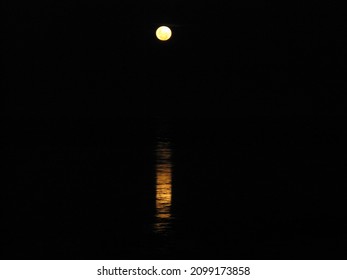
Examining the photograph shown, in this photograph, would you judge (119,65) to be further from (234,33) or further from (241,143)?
(241,143)

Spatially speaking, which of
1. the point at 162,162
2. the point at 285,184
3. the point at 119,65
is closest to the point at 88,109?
the point at 119,65

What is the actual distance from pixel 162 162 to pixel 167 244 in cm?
708

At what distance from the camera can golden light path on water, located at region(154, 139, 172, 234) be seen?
8836 mm

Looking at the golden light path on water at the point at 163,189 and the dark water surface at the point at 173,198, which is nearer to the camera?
the dark water surface at the point at 173,198

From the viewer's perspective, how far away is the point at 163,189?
37.8 feet

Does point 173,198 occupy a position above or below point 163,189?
below

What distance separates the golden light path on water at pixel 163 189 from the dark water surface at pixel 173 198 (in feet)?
0.05

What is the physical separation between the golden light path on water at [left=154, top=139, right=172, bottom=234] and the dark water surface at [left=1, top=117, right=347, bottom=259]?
A: 2cm

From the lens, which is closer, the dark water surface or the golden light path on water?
the dark water surface

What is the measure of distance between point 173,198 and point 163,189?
83cm

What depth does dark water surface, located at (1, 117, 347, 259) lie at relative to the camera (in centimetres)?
785

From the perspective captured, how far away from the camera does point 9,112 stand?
29219 mm

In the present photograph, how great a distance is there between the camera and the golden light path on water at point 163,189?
8836mm

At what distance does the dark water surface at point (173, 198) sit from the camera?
25.7 ft
